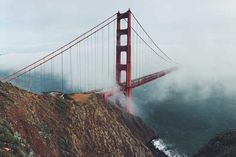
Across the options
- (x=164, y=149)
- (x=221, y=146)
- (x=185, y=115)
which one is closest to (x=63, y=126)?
(x=221, y=146)

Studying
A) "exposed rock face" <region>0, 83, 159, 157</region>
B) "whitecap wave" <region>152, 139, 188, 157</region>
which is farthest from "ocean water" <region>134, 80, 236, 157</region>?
"exposed rock face" <region>0, 83, 159, 157</region>

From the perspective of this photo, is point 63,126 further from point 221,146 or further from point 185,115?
point 185,115

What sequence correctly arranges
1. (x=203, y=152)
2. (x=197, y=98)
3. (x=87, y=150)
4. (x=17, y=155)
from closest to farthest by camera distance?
(x=17, y=155), (x=87, y=150), (x=203, y=152), (x=197, y=98)

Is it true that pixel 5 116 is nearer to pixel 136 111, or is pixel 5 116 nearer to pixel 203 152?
pixel 203 152

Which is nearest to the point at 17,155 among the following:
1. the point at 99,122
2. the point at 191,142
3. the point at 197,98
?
the point at 99,122

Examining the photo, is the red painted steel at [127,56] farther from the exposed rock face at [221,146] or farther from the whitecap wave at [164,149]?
the exposed rock face at [221,146]

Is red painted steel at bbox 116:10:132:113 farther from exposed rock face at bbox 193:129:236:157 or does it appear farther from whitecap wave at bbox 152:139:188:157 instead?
exposed rock face at bbox 193:129:236:157
